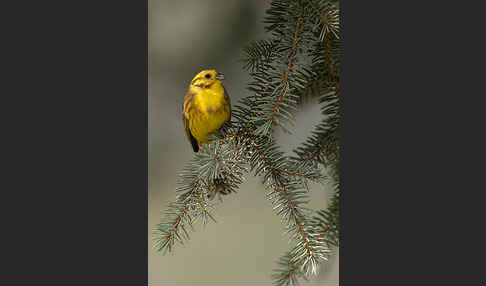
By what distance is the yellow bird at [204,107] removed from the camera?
1.01m

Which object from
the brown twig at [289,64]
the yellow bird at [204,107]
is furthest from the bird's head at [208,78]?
the brown twig at [289,64]

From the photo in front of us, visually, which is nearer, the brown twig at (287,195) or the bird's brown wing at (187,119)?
the brown twig at (287,195)

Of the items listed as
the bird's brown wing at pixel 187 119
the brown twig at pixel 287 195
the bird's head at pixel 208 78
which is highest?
the bird's head at pixel 208 78

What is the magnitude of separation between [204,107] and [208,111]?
12 millimetres

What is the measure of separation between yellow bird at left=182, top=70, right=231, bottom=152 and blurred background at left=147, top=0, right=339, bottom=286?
1 centimetres

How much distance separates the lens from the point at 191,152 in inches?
39.8

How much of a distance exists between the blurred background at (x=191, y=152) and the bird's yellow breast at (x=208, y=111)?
0.03 meters

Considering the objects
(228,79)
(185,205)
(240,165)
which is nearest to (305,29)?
(228,79)

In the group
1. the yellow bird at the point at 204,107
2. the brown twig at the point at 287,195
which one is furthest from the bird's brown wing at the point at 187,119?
the brown twig at the point at 287,195

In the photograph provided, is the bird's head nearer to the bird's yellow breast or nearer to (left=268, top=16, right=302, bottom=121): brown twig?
the bird's yellow breast

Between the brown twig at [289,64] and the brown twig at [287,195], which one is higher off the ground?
the brown twig at [289,64]

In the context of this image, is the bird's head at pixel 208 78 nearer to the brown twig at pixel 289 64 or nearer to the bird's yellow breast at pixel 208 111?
the bird's yellow breast at pixel 208 111

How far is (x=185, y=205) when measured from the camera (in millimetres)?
931

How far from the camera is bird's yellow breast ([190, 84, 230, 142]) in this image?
1010 millimetres
